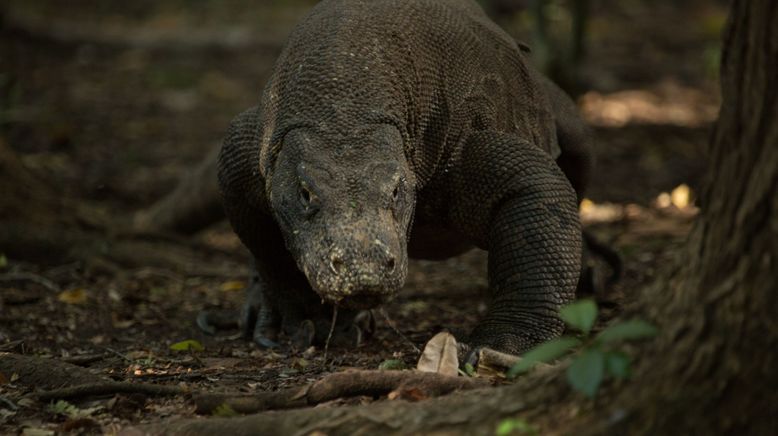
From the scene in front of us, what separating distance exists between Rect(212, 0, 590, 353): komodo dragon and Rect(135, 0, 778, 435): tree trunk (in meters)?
1.06

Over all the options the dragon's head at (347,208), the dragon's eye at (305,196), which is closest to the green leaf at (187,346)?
the dragon's head at (347,208)

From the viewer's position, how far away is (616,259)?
6133 millimetres

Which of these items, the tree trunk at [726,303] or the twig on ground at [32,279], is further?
the twig on ground at [32,279]

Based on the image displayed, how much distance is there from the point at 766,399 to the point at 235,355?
103 inches

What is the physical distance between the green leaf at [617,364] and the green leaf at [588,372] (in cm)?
1

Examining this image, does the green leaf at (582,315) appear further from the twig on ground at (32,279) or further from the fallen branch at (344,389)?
the twig on ground at (32,279)

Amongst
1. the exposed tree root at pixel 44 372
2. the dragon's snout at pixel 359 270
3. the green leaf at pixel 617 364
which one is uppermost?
the green leaf at pixel 617 364

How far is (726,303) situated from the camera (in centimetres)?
223

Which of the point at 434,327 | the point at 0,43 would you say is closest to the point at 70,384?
the point at 434,327

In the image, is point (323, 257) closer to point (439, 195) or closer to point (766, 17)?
point (439, 195)

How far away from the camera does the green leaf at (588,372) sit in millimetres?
2244

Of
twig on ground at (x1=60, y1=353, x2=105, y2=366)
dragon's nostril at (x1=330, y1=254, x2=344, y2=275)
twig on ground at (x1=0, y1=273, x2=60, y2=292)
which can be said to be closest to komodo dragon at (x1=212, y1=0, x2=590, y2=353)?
dragon's nostril at (x1=330, y1=254, x2=344, y2=275)

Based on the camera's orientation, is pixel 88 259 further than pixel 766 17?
Yes

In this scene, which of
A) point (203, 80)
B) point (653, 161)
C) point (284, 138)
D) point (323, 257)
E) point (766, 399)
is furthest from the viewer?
point (203, 80)
